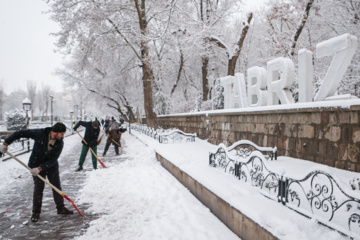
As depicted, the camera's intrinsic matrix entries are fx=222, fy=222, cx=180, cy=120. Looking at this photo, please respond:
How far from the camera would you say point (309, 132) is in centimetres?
440

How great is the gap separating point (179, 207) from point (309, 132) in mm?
2923

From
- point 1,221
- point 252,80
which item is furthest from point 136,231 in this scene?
point 252,80

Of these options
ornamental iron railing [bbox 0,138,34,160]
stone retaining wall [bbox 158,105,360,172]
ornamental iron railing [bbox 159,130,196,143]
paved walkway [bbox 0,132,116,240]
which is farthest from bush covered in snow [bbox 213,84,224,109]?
ornamental iron railing [bbox 0,138,34,160]

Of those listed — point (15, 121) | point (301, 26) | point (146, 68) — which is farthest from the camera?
point (15, 121)

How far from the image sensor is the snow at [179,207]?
100 inches

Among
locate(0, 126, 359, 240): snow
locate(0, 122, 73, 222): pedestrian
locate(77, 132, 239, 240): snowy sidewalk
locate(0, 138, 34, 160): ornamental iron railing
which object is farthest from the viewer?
locate(0, 138, 34, 160): ornamental iron railing

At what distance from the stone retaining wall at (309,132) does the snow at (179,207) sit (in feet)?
0.79

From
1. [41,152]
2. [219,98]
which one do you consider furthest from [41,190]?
[219,98]

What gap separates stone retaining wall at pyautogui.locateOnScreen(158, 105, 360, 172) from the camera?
11.9 ft

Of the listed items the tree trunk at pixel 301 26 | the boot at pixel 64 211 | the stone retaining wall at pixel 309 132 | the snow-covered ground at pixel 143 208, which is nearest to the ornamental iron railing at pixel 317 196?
the stone retaining wall at pixel 309 132

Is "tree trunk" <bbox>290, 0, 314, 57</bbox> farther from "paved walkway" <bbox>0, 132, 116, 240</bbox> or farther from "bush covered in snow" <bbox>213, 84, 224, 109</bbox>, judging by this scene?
"paved walkway" <bbox>0, 132, 116, 240</bbox>

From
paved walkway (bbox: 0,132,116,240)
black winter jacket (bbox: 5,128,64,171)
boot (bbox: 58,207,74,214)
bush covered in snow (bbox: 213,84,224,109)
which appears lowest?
paved walkway (bbox: 0,132,116,240)

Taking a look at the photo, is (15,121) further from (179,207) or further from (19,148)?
(179,207)

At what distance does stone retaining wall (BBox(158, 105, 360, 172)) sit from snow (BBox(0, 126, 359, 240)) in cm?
24
